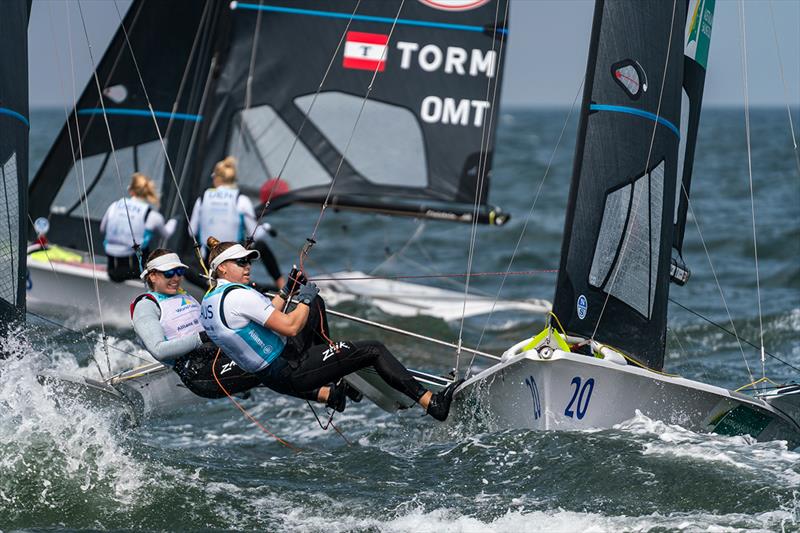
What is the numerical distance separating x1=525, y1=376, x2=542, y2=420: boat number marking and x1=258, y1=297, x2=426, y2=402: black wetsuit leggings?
448 millimetres

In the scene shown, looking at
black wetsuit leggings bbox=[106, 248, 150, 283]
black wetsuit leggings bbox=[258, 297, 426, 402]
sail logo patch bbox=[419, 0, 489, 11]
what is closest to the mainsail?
black wetsuit leggings bbox=[258, 297, 426, 402]

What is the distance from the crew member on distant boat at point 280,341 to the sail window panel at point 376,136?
10.9ft

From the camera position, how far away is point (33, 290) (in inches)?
303

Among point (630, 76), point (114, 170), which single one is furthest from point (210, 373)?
point (114, 170)

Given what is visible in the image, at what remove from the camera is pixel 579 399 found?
4582mm

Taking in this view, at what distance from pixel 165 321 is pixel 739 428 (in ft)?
7.57

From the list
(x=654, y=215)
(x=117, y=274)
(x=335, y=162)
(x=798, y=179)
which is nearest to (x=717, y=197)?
(x=798, y=179)

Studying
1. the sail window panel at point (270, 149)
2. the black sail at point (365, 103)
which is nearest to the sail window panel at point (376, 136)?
the black sail at point (365, 103)

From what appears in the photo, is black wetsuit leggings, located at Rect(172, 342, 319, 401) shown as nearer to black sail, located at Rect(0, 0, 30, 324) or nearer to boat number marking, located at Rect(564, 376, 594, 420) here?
black sail, located at Rect(0, 0, 30, 324)

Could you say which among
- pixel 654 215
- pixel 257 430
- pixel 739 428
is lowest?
pixel 257 430

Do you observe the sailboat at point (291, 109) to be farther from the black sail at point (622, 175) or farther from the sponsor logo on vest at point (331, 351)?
the sponsor logo on vest at point (331, 351)

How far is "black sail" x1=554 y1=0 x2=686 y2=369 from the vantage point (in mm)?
4738

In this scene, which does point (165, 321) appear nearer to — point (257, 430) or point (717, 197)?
point (257, 430)

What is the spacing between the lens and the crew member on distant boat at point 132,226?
730 centimetres
